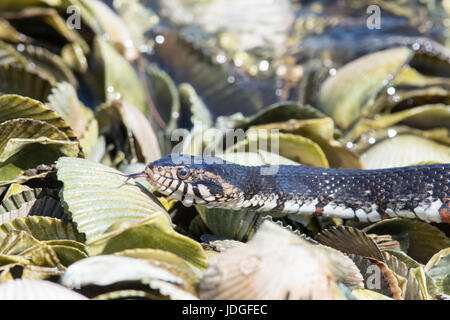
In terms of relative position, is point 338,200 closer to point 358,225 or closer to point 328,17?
point 358,225

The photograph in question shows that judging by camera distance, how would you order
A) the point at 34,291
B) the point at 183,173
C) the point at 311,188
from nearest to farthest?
the point at 34,291
the point at 183,173
the point at 311,188

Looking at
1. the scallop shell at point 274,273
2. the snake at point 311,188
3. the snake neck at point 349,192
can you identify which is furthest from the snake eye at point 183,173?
the scallop shell at point 274,273

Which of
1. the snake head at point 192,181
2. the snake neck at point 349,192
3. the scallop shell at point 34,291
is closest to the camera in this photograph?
the scallop shell at point 34,291

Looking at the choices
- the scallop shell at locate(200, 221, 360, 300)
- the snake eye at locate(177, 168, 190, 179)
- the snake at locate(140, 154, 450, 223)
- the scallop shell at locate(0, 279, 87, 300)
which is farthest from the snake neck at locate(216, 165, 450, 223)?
the scallop shell at locate(0, 279, 87, 300)

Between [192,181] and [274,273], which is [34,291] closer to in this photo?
[274,273]

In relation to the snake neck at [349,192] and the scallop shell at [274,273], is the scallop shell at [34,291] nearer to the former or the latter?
the scallop shell at [274,273]

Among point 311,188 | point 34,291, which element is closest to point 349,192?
point 311,188
